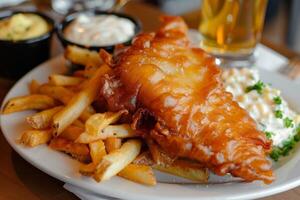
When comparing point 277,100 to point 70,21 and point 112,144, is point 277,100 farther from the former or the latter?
point 70,21

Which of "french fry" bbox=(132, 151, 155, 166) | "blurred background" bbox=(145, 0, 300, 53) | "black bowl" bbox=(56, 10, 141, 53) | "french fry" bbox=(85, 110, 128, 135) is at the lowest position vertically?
"blurred background" bbox=(145, 0, 300, 53)

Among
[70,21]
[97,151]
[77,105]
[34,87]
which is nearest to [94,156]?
[97,151]

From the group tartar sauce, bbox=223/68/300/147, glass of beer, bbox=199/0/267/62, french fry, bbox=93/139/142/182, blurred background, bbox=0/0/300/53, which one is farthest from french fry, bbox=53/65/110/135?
blurred background, bbox=0/0/300/53

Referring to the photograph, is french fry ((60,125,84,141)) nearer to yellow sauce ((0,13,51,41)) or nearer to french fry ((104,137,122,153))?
french fry ((104,137,122,153))

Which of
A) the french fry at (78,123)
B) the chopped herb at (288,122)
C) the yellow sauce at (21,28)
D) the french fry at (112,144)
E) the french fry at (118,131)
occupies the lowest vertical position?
the yellow sauce at (21,28)

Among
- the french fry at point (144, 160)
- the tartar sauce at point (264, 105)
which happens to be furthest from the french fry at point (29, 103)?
the tartar sauce at point (264, 105)

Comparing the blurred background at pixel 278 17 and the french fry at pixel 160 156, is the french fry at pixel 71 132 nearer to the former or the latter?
the french fry at pixel 160 156
